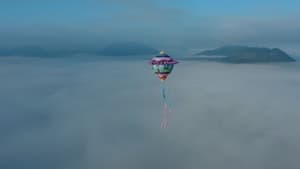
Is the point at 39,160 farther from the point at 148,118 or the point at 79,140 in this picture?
the point at 148,118

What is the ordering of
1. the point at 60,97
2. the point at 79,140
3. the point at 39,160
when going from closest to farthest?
the point at 39,160 → the point at 79,140 → the point at 60,97

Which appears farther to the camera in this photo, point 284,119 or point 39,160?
point 284,119

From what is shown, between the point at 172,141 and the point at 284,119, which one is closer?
the point at 172,141

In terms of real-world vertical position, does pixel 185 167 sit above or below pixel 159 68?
below

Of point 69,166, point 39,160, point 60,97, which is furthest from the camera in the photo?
point 60,97

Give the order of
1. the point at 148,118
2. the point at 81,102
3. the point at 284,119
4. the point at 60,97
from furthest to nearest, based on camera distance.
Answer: the point at 60,97
the point at 81,102
the point at 148,118
the point at 284,119

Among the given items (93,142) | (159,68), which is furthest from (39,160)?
(159,68)

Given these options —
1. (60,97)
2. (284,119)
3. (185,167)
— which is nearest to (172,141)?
(185,167)

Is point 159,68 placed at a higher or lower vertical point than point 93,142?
higher

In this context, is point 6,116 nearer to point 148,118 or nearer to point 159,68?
point 148,118
